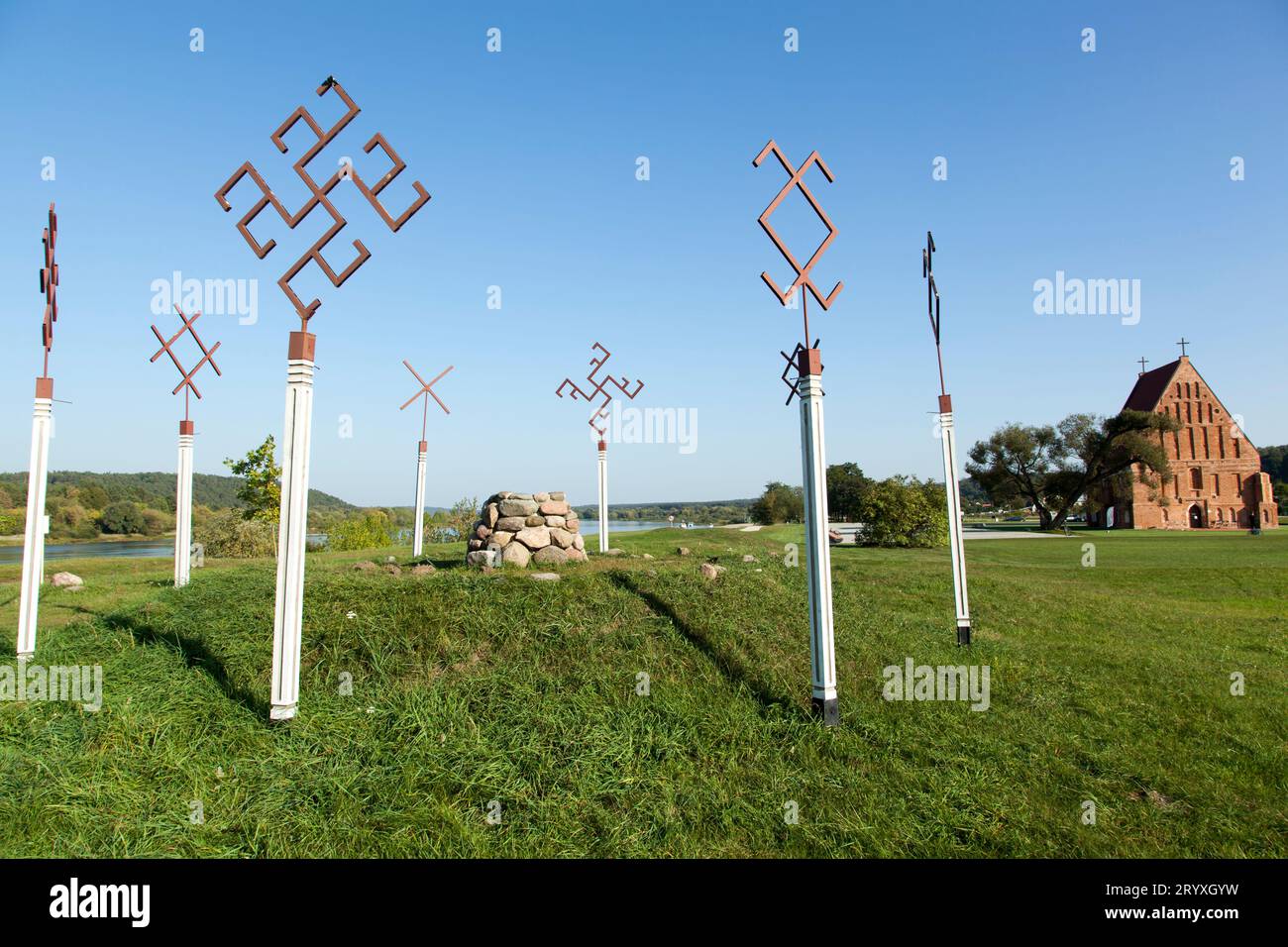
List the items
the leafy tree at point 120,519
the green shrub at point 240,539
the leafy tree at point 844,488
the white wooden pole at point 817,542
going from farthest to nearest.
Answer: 1. the leafy tree at point 844,488
2. the leafy tree at point 120,519
3. the green shrub at point 240,539
4. the white wooden pole at point 817,542

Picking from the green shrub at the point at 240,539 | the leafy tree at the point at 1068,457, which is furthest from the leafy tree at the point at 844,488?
the green shrub at the point at 240,539

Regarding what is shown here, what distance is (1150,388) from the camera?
171 feet

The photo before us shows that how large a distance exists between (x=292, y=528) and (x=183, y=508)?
7109mm

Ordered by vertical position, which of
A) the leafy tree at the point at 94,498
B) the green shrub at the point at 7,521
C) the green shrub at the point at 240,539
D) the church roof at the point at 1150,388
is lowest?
the green shrub at the point at 240,539

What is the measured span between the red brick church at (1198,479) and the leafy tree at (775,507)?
2284cm

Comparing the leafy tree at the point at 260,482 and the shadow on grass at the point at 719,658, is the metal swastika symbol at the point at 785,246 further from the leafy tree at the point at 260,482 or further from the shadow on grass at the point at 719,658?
the leafy tree at the point at 260,482

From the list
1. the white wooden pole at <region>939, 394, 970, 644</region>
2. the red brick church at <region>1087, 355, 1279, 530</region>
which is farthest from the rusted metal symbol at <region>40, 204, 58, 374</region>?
the red brick church at <region>1087, 355, 1279, 530</region>

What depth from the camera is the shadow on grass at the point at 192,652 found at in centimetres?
563

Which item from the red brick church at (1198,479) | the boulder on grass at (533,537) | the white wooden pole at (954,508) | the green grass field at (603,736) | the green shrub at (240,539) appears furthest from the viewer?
the red brick church at (1198,479)

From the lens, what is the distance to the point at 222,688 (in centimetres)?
583

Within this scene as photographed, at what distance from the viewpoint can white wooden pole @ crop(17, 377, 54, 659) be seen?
269 inches

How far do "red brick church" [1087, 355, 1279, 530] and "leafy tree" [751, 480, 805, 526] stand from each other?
74.9 ft
